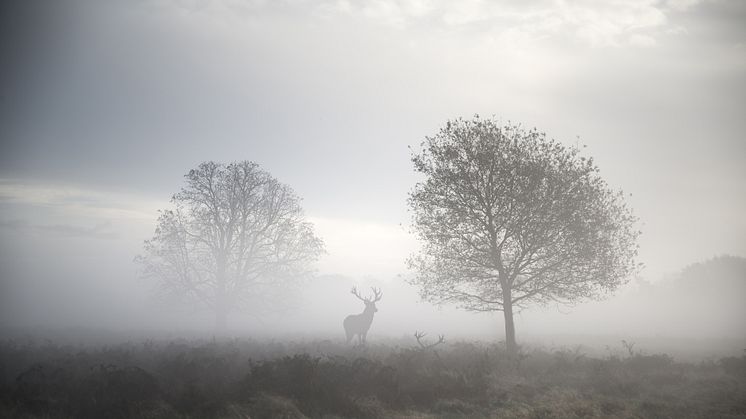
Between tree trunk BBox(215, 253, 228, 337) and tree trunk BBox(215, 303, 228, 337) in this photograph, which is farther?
tree trunk BBox(215, 303, 228, 337)

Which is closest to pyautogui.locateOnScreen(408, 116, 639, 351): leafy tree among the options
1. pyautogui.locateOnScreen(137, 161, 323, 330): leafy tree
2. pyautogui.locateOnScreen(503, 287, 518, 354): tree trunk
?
pyautogui.locateOnScreen(503, 287, 518, 354): tree trunk

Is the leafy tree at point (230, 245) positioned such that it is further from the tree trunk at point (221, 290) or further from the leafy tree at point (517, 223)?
the leafy tree at point (517, 223)

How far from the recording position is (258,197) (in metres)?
29.3

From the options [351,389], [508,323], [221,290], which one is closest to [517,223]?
[508,323]

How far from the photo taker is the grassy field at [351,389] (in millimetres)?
7993

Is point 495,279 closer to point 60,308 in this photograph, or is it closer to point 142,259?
point 142,259

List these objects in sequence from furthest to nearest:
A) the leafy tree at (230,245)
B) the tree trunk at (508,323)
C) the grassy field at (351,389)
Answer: the leafy tree at (230,245) → the tree trunk at (508,323) → the grassy field at (351,389)

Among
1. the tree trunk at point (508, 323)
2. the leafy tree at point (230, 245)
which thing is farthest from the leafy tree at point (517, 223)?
the leafy tree at point (230, 245)

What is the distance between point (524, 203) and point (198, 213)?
23.5m

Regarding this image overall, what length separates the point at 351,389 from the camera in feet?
31.1

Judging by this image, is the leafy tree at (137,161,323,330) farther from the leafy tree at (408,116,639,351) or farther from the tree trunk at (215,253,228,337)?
the leafy tree at (408,116,639,351)

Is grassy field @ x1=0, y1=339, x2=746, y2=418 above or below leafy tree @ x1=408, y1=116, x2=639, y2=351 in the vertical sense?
below

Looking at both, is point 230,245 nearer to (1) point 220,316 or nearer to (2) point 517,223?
(1) point 220,316

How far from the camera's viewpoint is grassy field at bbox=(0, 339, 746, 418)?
799cm
